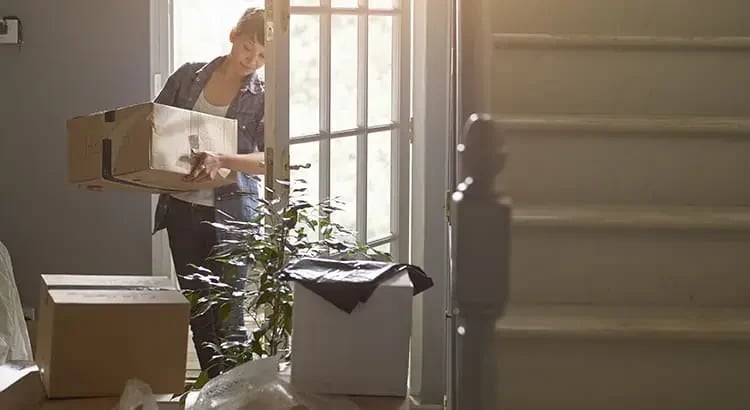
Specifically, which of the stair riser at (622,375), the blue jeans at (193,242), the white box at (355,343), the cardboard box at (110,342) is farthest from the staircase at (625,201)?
the blue jeans at (193,242)

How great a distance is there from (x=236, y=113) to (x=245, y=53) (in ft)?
0.61

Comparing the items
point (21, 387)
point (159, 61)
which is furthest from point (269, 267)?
point (159, 61)

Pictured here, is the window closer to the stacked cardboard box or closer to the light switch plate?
the stacked cardboard box

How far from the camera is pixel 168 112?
2400mm

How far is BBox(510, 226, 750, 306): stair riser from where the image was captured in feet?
5.78

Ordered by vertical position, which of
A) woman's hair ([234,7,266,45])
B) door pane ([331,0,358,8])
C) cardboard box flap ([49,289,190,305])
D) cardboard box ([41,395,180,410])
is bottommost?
cardboard box ([41,395,180,410])

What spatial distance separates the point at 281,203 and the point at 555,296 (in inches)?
34.0

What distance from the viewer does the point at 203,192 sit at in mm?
2885

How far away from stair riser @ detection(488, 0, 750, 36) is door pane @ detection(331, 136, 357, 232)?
816 mm

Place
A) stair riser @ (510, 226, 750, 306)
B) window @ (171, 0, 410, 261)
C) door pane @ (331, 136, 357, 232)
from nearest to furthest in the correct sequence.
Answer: stair riser @ (510, 226, 750, 306), window @ (171, 0, 410, 261), door pane @ (331, 136, 357, 232)

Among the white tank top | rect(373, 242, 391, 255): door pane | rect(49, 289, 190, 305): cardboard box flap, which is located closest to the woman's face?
the white tank top

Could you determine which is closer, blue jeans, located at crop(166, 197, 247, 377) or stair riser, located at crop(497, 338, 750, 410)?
stair riser, located at crop(497, 338, 750, 410)

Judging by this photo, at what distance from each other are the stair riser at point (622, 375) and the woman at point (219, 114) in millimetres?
1370

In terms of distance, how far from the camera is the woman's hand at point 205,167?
2533 millimetres
